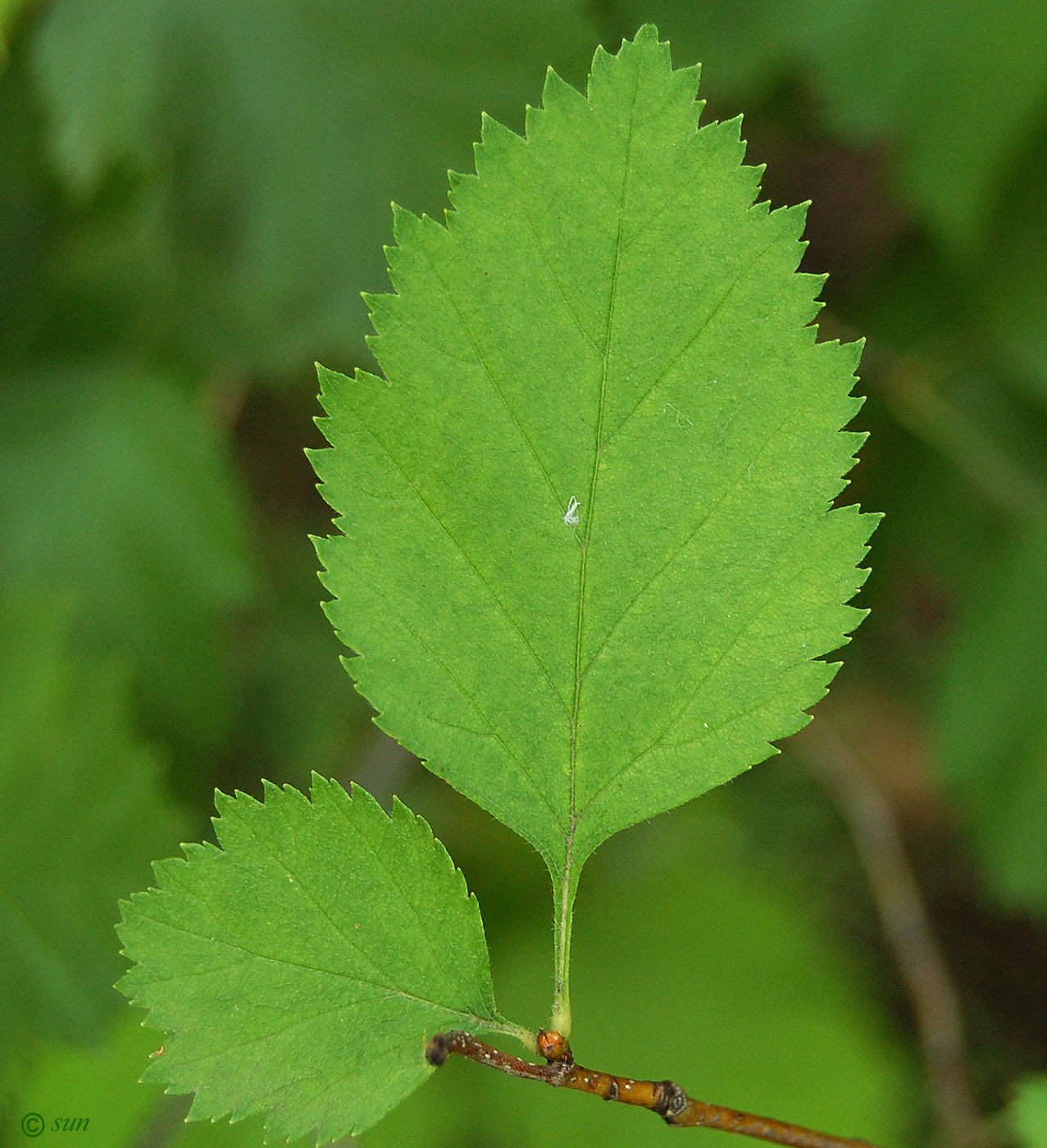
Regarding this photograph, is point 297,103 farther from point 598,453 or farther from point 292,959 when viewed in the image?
point 292,959

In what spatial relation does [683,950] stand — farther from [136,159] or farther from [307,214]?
[136,159]

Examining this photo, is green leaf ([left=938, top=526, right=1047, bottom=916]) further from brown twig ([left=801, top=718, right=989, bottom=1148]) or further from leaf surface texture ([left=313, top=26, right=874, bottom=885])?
leaf surface texture ([left=313, top=26, right=874, bottom=885])

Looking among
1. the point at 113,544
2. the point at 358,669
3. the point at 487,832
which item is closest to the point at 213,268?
the point at 113,544

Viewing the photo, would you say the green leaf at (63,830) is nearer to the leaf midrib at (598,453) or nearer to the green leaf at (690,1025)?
the leaf midrib at (598,453)

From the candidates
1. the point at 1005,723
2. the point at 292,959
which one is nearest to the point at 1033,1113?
the point at 292,959

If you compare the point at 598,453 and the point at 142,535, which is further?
the point at 142,535

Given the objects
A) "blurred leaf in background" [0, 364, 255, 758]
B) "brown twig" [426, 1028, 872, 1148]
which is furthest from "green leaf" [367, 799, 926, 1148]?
"brown twig" [426, 1028, 872, 1148]

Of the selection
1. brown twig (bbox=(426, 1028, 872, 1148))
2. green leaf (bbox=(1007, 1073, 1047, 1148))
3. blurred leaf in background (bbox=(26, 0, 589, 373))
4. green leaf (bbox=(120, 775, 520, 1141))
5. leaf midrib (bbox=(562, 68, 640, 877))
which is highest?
blurred leaf in background (bbox=(26, 0, 589, 373))
